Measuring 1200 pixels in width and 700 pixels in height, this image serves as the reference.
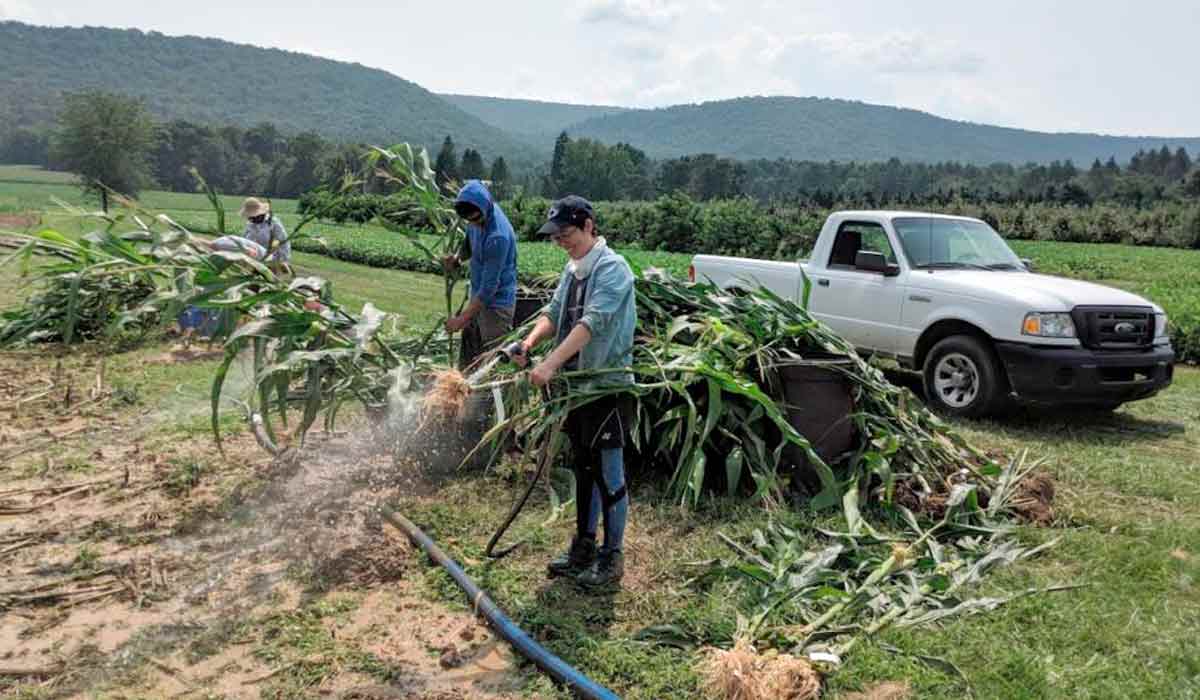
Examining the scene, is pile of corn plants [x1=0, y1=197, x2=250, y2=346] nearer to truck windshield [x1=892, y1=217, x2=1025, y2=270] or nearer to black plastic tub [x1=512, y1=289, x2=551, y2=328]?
black plastic tub [x1=512, y1=289, x2=551, y2=328]

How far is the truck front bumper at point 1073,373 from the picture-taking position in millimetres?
7000

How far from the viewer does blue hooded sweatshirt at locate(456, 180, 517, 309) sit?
556 centimetres

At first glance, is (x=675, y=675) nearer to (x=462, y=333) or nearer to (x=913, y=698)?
(x=913, y=698)

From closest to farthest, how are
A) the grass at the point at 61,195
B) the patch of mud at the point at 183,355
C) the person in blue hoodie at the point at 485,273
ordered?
1. the person in blue hoodie at the point at 485,273
2. the patch of mud at the point at 183,355
3. the grass at the point at 61,195

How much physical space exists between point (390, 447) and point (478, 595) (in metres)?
1.87

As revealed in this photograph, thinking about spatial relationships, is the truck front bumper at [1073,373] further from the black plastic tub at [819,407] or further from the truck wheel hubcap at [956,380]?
the black plastic tub at [819,407]

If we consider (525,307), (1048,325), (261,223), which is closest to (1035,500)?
(1048,325)

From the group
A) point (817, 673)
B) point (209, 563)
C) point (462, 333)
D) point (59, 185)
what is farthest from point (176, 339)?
point (59, 185)

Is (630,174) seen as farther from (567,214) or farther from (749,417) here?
(567,214)

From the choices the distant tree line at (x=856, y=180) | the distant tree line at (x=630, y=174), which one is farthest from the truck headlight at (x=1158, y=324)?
the distant tree line at (x=856, y=180)

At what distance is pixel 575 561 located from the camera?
4223 mm

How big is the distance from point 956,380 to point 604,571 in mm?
4827

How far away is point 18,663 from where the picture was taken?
3.32m

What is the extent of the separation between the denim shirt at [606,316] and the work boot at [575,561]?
0.81 m
